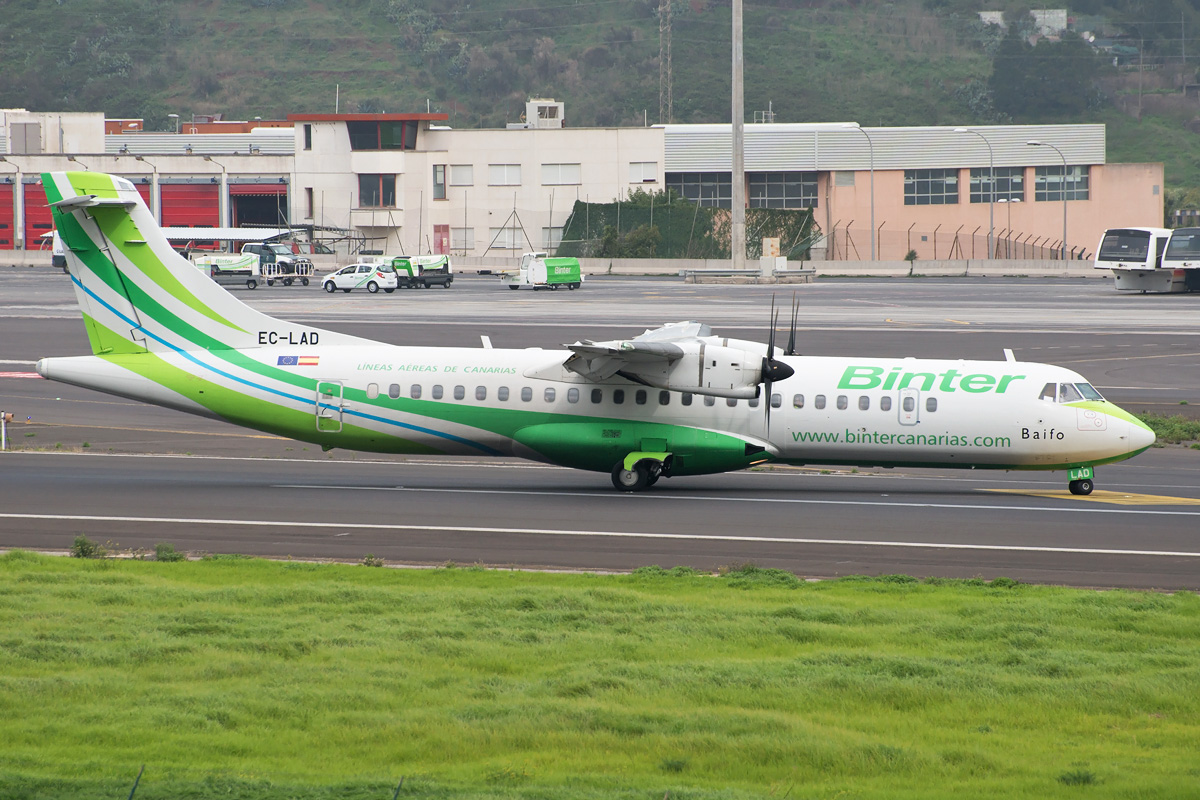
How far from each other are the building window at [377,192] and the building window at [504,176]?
29.2 ft

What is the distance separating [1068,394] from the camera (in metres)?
26.5

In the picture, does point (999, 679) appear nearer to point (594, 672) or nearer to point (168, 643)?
point (594, 672)

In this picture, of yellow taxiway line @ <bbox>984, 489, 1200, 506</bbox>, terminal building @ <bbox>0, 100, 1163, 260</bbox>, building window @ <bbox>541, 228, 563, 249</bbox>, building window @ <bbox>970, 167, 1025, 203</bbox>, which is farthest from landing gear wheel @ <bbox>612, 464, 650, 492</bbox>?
building window @ <bbox>970, 167, 1025, 203</bbox>

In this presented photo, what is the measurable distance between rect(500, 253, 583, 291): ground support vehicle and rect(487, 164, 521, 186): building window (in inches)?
1284

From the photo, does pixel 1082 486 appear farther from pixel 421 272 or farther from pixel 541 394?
pixel 421 272

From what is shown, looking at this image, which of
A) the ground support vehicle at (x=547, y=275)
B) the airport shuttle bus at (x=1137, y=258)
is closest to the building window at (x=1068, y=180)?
the airport shuttle bus at (x=1137, y=258)

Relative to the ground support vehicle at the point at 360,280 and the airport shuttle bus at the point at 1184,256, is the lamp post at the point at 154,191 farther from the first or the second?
the airport shuttle bus at the point at 1184,256

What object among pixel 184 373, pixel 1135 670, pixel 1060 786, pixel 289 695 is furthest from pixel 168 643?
pixel 184 373

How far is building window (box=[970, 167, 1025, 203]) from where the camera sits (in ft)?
410

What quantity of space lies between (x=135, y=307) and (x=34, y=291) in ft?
185

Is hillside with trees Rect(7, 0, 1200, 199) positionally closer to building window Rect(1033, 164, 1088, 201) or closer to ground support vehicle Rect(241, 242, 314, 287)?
building window Rect(1033, 164, 1088, 201)

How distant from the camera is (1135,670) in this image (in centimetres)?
1371

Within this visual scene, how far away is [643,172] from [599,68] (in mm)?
79629

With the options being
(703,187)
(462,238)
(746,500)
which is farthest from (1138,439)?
(703,187)
